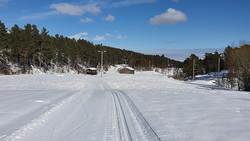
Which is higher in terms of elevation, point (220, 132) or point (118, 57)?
point (118, 57)

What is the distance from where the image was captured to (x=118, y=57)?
136750mm

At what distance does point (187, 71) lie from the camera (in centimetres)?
7019

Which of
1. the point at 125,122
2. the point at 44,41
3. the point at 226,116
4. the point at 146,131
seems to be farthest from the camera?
the point at 44,41

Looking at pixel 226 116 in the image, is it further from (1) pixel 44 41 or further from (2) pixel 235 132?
(1) pixel 44 41

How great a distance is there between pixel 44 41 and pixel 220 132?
5644cm

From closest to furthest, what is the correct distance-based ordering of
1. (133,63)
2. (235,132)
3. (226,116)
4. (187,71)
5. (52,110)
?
(235,132) < (226,116) < (52,110) < (187,71) < (133,63)

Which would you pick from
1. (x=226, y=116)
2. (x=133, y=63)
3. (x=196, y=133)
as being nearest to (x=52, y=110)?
(x=196, y=133)

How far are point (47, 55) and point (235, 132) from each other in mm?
55892

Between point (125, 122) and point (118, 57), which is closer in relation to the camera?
point (125, 122)

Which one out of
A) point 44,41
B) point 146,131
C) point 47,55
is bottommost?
point 146,131

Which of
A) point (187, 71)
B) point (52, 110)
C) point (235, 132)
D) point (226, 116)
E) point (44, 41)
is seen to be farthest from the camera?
point (187, 71)

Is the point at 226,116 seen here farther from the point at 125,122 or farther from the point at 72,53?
the point at 72,53

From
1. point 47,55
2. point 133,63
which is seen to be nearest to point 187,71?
A: point 47,55

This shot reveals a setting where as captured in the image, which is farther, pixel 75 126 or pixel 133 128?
pixel 75 126
